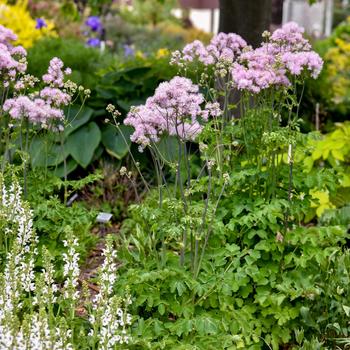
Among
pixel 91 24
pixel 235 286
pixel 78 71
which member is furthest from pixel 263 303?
pixel 91 24

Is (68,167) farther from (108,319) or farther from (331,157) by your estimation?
(108,319)

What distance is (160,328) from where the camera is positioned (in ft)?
10.1

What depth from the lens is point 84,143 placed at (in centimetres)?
553

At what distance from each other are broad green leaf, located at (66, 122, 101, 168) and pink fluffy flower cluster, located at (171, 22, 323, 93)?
6.50 feet

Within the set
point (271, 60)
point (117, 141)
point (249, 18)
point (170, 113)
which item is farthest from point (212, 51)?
point (117, 141)

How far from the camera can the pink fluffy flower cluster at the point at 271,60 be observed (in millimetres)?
3293

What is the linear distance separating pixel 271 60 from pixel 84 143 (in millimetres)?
2376

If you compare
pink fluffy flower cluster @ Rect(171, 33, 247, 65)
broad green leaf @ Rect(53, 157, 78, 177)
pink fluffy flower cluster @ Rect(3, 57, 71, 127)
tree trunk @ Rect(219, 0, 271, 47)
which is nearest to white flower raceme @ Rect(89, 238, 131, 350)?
pink fluffy flower cluster @ Rect(3, 57, 71, 127)

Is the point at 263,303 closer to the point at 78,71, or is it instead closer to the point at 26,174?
the point at 26,174

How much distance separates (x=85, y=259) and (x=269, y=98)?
1.32m

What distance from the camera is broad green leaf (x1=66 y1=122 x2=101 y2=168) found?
5426 mm

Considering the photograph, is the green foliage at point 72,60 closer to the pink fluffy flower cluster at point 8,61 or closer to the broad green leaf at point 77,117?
the broad green leaf at point 77,117

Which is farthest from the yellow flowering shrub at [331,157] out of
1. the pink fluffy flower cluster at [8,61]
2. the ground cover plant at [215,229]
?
the pink fluffy flower cluster at [8,61]

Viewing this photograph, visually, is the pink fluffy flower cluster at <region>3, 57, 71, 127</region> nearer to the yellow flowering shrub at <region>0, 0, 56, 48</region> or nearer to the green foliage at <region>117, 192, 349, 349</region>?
the green foliage at <region>117, 192, 349, 349</region>
